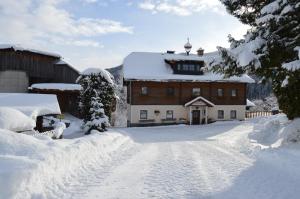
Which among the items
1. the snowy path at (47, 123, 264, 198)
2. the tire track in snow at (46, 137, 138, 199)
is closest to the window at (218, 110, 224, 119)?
the snowy path at (47, 123, 264, 198)

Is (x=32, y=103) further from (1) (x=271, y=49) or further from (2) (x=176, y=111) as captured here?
(2) (x=176, y=111)

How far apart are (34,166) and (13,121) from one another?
860 centimetres

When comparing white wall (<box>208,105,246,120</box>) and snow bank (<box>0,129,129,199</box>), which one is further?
white wall (<box>208,105,246,120</box>)

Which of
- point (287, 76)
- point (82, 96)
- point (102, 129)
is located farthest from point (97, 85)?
point (287, 76)

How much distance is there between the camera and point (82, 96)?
2647cm

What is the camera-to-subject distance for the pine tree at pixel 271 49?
41.3 feet

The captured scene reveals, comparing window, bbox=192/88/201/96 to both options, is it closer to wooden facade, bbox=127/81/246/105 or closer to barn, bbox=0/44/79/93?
wooden facade, bbox=127/81/246/105

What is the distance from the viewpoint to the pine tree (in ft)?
41.3

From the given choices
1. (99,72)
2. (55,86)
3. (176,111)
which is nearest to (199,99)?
(176,111)

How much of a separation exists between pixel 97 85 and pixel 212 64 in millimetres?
13582

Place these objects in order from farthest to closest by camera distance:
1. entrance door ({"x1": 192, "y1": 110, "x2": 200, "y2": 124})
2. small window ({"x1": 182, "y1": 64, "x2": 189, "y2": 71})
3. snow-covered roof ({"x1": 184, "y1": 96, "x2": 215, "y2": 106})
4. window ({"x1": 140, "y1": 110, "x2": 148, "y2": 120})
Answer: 1. small window ({"x1": 182, "y1": 64, "x2": 189, "y2": 71})
2. entrance door ({"x1": 192, "y1": 110, "x2": 200, "y2": 124})
3. snow-covered roof ({"x1": 184, "y1": 96, "x2": 215, "y2": 106})
4. window ({"x1": 140, "y1": 110, "x2": 148, "y2": 120})

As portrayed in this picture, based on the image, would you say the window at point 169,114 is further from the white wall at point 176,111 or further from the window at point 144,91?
the window at point 144,91

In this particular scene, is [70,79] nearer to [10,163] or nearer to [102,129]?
[102,129]

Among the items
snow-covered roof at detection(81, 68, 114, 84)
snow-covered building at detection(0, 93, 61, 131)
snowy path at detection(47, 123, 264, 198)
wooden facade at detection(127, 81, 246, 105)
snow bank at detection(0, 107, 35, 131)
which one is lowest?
snowy path at detection(47, 123, 264, 198)
